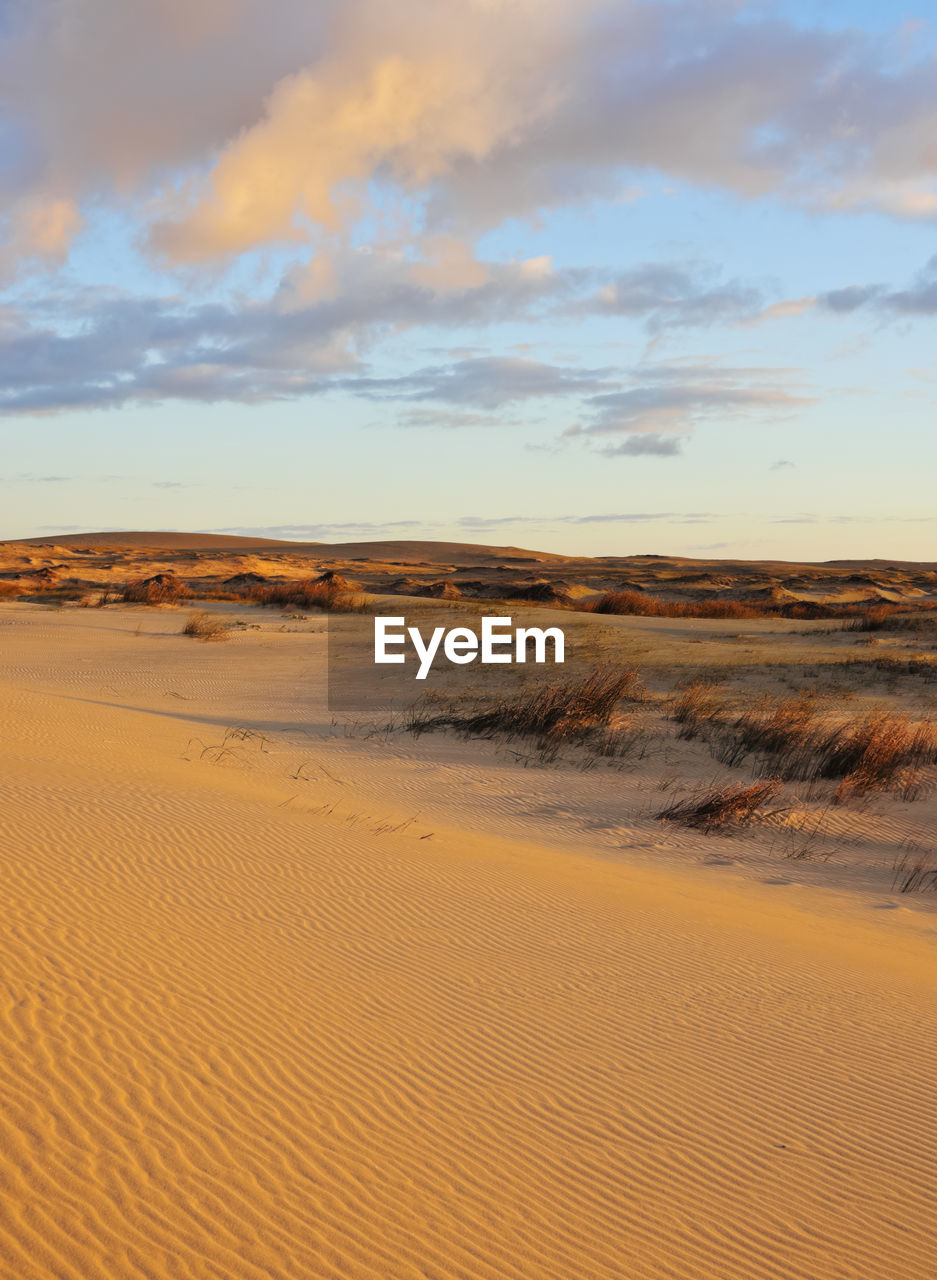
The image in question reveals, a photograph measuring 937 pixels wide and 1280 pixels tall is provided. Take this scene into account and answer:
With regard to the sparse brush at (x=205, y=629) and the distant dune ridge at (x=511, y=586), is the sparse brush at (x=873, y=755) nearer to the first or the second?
the sparse brush at (x=205, y=629)

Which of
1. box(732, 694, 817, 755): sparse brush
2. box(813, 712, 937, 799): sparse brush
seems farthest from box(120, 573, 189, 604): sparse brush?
box(813, 712, 937, 799): sparse brush

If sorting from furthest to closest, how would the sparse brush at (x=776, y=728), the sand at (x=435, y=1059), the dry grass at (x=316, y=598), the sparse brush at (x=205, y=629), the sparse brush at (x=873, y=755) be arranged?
the dry grass at (x=316, y=598)
the sparse brush at (x=205, y=629)
the sparse brush at (x=776, y=728)
the sparse brush at (x=873, y=755)
the sand at (x=435, y=1059)

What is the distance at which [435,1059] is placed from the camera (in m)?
4.01

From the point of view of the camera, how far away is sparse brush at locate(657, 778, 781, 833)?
9609 mm

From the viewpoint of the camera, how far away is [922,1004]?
5.17 meters

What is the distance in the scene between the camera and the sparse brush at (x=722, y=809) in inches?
378

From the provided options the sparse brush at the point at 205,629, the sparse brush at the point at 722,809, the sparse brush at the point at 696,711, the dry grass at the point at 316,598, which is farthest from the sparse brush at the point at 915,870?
the dry grass at the point at 316,598

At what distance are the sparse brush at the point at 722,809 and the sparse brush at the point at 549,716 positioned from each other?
273 cm

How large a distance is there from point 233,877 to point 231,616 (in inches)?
854

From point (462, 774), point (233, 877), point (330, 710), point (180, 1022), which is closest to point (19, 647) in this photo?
point (330, 710)

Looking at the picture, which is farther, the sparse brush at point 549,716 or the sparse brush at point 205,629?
the sparse brush at point 205,629

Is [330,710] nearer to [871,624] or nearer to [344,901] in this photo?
[344,901]

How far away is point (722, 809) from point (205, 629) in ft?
52.3

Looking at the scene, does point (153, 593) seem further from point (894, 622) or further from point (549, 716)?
point (894, 622)
